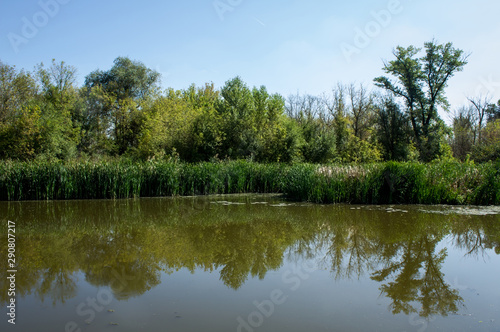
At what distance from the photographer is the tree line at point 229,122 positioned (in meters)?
26.2

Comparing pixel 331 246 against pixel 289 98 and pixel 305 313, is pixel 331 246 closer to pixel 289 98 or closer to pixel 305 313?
pixel 305 313

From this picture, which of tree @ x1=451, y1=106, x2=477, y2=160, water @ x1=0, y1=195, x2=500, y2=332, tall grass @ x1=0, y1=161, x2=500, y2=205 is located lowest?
water @ x1=0, y1=195, x2=500, y2=332

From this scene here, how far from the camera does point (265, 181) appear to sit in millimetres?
18516

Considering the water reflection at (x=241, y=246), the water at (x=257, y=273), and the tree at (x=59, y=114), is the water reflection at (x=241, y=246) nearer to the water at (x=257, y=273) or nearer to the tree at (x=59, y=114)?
the water at (x=257, y=273)

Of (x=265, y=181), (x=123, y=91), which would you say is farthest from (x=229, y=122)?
(x=123, y=91)

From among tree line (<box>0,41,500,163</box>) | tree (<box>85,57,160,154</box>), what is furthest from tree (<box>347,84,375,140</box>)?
tree (<box>85,57,160,154</box>)

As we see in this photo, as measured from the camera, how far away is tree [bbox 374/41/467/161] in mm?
30328

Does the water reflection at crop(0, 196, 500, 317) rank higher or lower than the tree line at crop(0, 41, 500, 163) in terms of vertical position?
lower

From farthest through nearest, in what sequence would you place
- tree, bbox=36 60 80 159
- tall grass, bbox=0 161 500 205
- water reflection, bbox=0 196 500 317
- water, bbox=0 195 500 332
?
tree, bbox=36 60 80 159
tall grass, bbox=0 161 500 205
water reflection, bbox=0 196 500 317
water, bbox=0 195 500 332

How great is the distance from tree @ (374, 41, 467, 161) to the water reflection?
21675 millimetres

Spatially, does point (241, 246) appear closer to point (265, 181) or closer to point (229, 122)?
point (265, 181)

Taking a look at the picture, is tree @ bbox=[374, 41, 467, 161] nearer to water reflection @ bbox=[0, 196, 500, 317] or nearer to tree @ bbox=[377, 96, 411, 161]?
tree @ bbox=[377, 96, 411, 161]

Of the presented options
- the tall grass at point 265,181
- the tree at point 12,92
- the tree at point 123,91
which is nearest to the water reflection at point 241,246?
the tall grass at point 265,181

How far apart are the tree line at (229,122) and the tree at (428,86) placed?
8 centimetres
